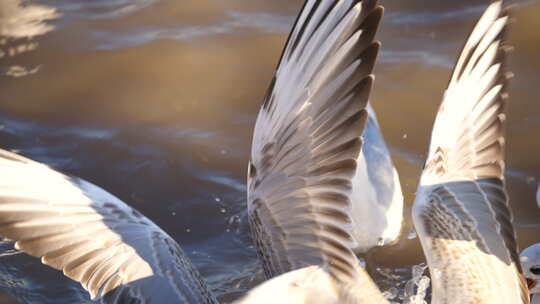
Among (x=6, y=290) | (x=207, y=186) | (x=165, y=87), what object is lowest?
(x=6, y=290)

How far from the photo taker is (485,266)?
3668mm

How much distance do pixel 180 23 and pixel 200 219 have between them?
2264mm

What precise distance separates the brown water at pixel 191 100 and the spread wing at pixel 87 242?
120cm

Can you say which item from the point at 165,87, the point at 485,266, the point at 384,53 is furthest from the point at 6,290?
the point at 384,53

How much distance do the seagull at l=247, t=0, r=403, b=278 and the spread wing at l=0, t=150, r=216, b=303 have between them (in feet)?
1.27

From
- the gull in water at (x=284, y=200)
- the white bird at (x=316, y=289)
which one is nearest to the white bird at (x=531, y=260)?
the gull in water at (x=284, y=200)

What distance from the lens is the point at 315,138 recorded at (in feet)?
10.8

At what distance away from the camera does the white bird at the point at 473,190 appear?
3.61 m

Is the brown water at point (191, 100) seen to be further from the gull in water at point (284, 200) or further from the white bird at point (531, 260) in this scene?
the gull in water at point (284, 200)

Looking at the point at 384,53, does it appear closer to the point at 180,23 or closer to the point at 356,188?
the point at 180,23

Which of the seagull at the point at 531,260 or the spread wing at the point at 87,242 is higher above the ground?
the spread wing at the point at 87,242

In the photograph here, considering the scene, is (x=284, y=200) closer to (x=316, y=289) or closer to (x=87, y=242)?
(x=316, y=289)

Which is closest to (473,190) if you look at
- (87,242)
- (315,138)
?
(315,138)

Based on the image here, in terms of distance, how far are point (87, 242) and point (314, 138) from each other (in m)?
1.06
